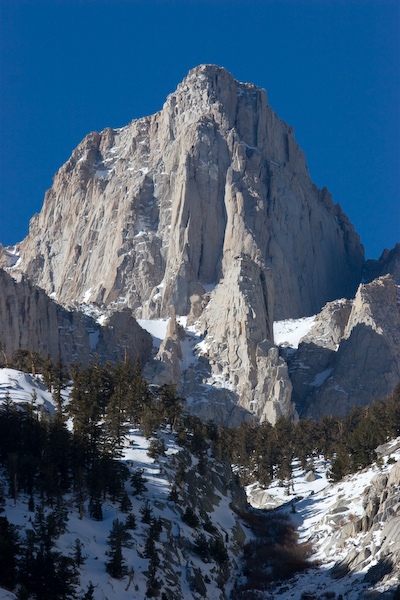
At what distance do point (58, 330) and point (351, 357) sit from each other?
68.3 m

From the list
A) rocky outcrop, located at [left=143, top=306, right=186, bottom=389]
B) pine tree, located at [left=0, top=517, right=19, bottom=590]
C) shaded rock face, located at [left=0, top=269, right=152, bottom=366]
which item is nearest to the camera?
pine tree, located at [left=0, top=517, right=19, bottom=590]

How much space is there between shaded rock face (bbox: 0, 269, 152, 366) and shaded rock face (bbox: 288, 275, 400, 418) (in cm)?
3996

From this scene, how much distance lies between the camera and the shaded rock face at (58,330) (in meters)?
163

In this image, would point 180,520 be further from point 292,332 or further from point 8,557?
point 292,332

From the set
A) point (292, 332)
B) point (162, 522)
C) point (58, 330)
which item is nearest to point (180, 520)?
point (162, 522)

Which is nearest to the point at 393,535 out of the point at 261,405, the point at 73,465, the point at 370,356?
the point at 73,465

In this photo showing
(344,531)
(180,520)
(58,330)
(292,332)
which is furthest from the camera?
(292,332)

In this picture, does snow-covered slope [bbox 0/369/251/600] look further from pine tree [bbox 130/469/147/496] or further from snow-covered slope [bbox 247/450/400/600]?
snow-covered slope [bbox 247/450/400/600]

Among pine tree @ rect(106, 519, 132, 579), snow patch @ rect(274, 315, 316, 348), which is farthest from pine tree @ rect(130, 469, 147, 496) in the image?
snow patch @ rect(274, 315, 316, 348)

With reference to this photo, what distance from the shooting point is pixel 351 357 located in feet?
551

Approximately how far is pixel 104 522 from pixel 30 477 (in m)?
6.25

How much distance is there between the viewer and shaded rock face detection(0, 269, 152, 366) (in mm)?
163250

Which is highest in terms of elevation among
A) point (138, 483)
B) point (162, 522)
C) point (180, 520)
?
point (138, 483)

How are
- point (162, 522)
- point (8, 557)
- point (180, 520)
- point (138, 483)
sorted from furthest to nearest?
point (138, 483)
point (180, 520)
point (162, 522)
point (8, 557)
